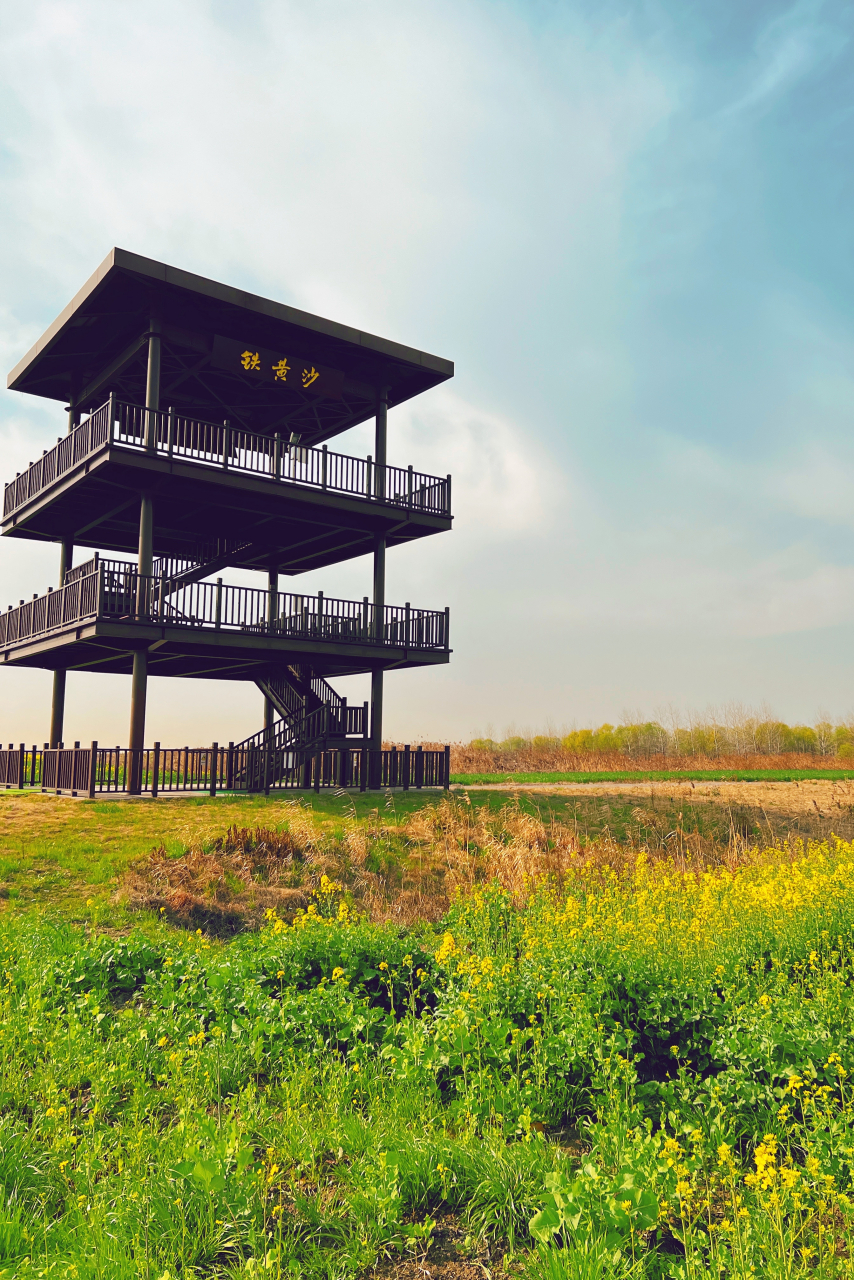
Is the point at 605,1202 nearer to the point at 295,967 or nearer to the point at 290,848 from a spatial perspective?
the point at 295,967

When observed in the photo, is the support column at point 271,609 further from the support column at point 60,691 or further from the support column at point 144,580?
the support column at point 60,691

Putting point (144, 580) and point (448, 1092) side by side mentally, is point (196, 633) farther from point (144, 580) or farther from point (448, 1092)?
point (448, 1092)

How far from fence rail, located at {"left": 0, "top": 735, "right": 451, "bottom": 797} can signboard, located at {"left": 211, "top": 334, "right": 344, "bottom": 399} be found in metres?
10.1

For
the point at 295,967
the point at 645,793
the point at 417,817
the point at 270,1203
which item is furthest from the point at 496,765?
the point at 270,1203

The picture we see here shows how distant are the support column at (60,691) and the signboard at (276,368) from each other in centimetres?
760

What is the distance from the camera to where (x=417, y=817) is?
16438mm

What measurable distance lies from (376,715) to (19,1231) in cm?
2021

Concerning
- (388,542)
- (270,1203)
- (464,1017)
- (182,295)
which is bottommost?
(270,1203)

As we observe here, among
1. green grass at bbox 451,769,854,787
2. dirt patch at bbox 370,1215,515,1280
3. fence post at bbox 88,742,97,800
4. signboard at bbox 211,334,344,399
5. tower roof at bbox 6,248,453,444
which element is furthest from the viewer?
green grass at bbox 451,769,854,787

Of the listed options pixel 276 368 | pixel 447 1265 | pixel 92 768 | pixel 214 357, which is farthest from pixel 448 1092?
pixel 276 368

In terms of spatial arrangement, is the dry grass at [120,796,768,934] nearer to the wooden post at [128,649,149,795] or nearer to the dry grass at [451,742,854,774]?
the wooden post at [128,649,149,795]

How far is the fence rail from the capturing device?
2014 centimetres

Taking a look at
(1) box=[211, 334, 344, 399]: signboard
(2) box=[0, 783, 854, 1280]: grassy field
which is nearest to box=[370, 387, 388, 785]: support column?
(1) box=[211, 334, 344, 399]: signboard

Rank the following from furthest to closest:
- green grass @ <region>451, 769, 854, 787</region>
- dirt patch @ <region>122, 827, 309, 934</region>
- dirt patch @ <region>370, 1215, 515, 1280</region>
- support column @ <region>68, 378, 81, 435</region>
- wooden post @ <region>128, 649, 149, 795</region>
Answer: green grass @ <region>451, 769, 854, 787</region>
support column @ <region>68, 378, 81, 435</region>
wooden post @ <region>128, 649, 149, 795</region>
dirt patch @ <region>122, 827, 309, 934</region>
dirt patch @ <region>370, 1215, 515, 1280</region>
